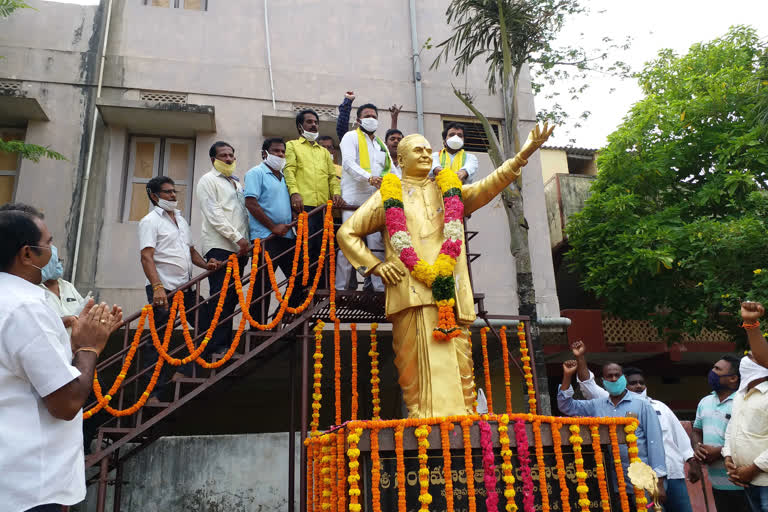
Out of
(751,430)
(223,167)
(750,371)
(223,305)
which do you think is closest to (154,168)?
(223,167)

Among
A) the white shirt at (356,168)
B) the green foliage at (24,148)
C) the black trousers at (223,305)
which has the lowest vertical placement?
the black trousers at (223,305)

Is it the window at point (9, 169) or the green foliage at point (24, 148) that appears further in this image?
the window at point (9, 169)

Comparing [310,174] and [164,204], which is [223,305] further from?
[310,174]

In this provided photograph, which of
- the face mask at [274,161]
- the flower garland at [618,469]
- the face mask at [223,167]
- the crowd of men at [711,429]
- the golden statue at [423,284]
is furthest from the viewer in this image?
the face mask at [274,161]

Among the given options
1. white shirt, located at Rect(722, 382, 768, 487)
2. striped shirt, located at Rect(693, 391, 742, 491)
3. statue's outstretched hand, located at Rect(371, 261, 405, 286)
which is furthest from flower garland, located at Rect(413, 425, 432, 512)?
striped shirt, located at Rect(693, 391, 742, 491)

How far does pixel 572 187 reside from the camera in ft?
42.2

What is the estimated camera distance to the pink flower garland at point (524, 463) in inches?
159

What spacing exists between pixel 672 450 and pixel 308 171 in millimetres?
4345

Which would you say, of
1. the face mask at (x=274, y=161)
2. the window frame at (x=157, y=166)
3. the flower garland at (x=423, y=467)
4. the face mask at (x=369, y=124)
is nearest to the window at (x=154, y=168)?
the window frame at (x=157, y=166)

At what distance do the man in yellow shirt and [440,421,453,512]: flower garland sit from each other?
9.24 feet

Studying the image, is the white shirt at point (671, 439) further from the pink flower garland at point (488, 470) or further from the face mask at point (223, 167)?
the face mask at point (223, 167)

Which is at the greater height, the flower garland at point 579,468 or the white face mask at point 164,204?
the white face mask at point 164,204

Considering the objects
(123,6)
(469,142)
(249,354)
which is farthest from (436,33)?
(249,354)

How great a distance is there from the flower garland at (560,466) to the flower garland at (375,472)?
1.22 meters
